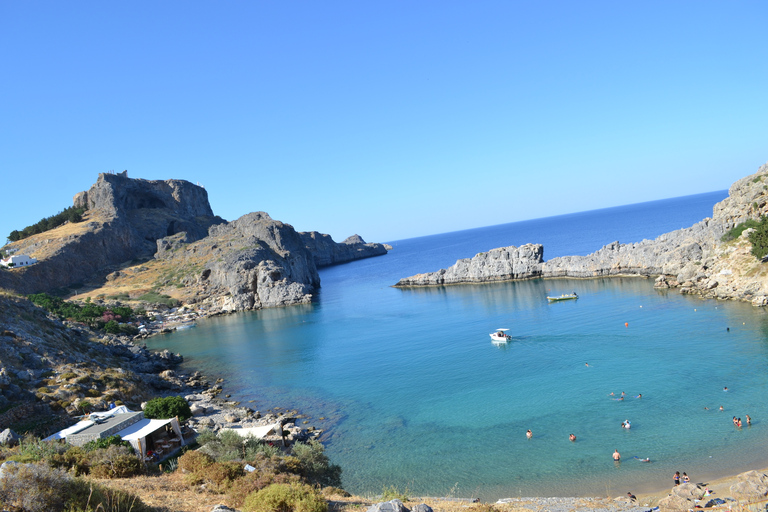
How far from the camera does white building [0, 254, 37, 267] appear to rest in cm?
9088

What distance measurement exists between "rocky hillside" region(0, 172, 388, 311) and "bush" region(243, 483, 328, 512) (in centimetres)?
8293

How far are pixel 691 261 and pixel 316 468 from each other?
62749 millimetres

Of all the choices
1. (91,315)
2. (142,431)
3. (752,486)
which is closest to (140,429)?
(142,431)

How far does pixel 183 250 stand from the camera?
116 metres

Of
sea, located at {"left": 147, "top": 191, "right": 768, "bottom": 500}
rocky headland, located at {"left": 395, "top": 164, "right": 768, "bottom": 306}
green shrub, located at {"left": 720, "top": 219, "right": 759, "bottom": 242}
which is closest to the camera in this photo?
sea, located at {"left": 147, "top": 191, "right": 768, "bottom": 500}

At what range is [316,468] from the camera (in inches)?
811

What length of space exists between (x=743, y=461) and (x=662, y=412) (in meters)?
6.13

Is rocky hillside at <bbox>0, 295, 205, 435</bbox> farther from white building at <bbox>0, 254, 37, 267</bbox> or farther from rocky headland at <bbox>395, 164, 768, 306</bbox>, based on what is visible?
white building at <bbox>0, 254, 37, 267</bbox>

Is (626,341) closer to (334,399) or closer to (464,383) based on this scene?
(464,383)

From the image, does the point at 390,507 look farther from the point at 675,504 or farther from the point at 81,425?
the point at 81,425

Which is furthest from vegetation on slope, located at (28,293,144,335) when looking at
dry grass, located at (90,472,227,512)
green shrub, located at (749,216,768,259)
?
green shrub, located at (749,216,768,259)

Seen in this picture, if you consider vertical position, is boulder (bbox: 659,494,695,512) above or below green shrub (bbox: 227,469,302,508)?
below

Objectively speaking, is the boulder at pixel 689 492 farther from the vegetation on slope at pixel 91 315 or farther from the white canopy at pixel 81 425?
the vegetation on slope at pixel 91 315

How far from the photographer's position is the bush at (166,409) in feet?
88.8
